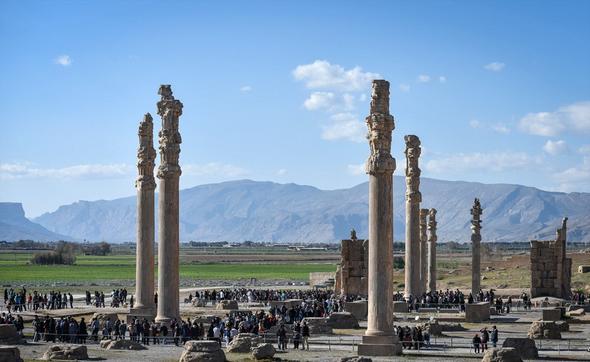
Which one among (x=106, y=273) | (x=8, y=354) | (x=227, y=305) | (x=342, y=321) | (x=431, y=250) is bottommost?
(x=106, y=273)

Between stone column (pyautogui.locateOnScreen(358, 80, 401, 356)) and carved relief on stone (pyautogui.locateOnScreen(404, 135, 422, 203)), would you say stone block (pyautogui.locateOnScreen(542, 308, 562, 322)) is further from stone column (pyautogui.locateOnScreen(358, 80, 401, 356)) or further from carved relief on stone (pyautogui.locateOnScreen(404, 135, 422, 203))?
stone column (pyautogui.locateOnScreen(358, 80, 401, 356))

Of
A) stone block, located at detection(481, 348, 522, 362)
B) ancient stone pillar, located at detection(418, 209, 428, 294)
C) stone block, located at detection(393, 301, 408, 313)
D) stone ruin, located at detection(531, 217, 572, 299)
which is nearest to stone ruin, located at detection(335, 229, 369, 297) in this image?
ancient stone pillar, located at detection(418, 209, 428, 294)

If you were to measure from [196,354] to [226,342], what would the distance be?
9.17 metres

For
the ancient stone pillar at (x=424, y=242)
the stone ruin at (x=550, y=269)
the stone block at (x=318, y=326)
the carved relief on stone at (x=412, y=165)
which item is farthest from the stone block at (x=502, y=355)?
the ancient stone pillar at (x=424, y=242)

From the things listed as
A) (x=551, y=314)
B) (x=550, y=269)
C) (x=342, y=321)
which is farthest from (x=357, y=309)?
(x=550, y=269)

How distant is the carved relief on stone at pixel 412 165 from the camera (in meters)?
54.1

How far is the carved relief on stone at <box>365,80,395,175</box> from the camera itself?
3353 centimetres

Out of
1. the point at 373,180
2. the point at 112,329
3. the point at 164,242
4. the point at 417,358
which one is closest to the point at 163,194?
the point at 164,242

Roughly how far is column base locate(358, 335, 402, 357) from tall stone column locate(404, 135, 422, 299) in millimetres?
21957

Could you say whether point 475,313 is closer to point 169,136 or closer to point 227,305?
point 227,305

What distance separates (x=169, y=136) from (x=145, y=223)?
5955 millimetres

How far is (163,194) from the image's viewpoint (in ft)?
127

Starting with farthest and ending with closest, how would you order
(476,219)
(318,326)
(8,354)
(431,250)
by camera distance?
(431,250)
(476,219)
(318,326)
(8,354)

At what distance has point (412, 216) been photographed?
2160 inches
